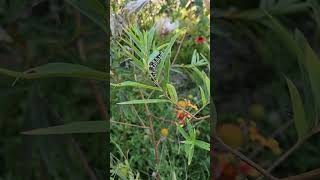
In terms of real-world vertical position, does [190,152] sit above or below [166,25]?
below

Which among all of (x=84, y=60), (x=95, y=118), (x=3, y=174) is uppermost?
(x=84, y=60)

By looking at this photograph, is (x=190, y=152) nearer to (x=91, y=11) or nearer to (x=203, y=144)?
(x=203, y=144)

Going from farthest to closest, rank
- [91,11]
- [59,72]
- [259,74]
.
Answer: [259,74] < [91,11] < [59,72]

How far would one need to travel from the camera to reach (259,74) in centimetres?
130

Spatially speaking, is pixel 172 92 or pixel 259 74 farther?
pixel 259 74

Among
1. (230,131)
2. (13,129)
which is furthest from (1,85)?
(230,131)

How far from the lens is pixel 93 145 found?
1.20 metres

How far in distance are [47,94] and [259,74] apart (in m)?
0.44

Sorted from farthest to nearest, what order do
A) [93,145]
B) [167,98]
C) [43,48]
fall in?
[93,145] < [43,48] < [167,98]

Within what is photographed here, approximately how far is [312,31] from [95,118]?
18.1 inches

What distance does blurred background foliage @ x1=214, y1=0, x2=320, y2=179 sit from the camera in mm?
1229

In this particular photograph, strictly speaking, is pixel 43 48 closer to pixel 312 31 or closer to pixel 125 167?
pixel 125 167

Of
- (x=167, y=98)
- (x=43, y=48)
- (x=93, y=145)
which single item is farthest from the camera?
(x=93, y=145)

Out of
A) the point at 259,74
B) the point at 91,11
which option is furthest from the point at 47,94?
the point at 259,74
